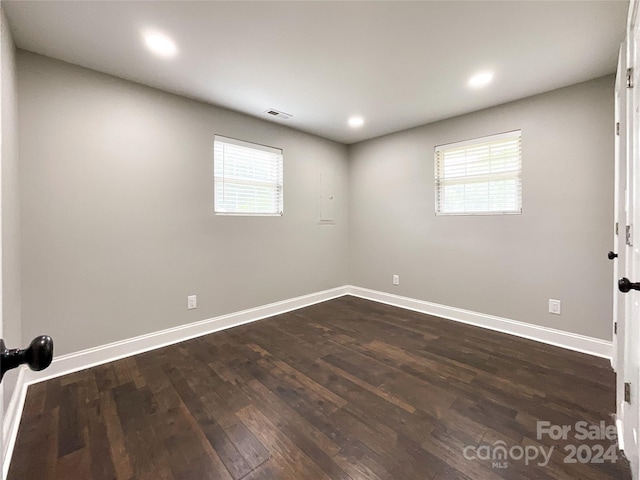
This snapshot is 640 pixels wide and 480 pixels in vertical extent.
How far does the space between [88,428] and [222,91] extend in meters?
2.78

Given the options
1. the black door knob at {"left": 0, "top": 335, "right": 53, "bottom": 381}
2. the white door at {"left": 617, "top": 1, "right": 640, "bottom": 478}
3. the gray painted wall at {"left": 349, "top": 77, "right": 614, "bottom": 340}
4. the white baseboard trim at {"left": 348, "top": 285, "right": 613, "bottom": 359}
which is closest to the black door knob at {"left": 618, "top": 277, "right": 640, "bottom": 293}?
the white door at {"left": 617, "top": 1, "right": 640, "bottom": 478}

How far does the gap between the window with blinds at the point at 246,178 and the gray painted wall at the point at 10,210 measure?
Answer: 4.93 feet

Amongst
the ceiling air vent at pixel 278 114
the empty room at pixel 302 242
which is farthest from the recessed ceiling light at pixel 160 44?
the ceiling air vent at pixel 278 114

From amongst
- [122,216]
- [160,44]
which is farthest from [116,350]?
[160,44]

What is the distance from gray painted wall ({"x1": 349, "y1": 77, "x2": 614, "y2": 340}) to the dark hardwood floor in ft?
1.73

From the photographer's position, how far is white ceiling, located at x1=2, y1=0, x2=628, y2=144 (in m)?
1.73

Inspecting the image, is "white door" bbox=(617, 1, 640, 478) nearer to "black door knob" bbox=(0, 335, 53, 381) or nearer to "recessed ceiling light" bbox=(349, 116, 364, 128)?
"black door knob" bbox=(0, 335, 53, 381)

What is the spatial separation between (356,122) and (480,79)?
143 cm

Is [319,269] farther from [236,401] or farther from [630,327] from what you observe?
[630,327]

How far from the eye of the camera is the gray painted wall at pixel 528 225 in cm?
251

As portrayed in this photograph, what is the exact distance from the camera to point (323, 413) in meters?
1.75

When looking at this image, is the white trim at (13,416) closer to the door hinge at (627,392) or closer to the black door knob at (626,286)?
the black door knob at (626,286)

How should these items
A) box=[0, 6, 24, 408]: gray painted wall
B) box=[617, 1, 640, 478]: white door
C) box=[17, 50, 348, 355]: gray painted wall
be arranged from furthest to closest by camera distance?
1. box=[17, 50, 348, 355]: gray painted wall
2. box=[0, 6, 24, 408]: gray painted wall
3. box=[617, 1, 640, 478]: white door

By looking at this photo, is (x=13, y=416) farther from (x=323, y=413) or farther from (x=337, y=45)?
(x=337, y=45)
